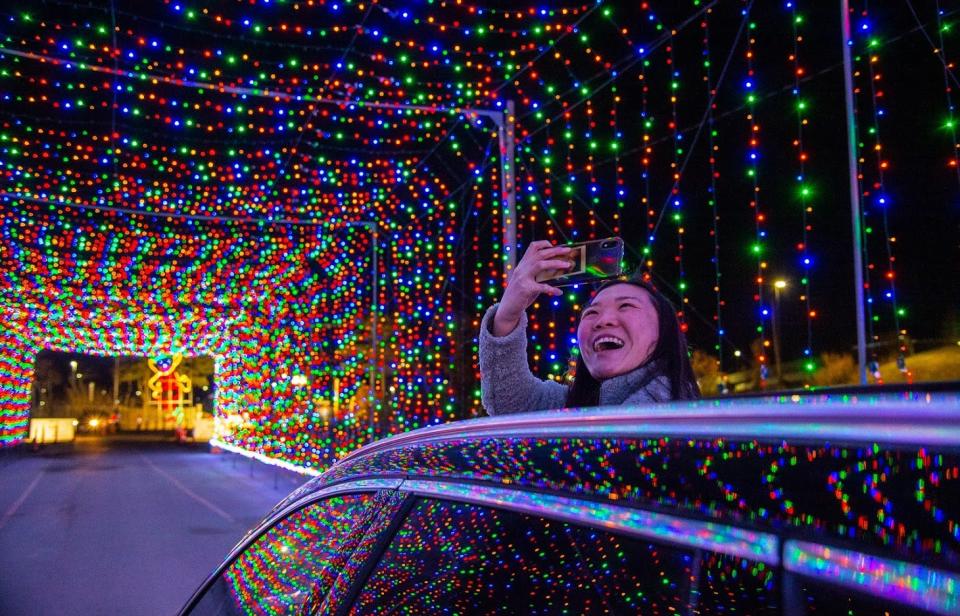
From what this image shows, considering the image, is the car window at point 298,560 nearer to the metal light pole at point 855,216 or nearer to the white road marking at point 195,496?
the metal light pole at point 855,216

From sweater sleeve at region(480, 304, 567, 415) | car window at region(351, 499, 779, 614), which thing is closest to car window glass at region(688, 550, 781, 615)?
car window at region(351, 499, 779, 614)

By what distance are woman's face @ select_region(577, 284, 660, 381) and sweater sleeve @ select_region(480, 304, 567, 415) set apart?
23 centimetres

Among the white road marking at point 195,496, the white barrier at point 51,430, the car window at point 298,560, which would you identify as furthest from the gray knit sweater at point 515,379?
the white barrier at point 51,430

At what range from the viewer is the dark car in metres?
0.66

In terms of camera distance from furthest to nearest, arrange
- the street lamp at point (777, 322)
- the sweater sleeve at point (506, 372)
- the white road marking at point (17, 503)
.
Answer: the white road marking at point (17, 503) < the street lamp at point (777, 322) < the sweater sleeve at point (506, 372)

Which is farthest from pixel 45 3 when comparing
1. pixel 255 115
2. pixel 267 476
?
pixel 267 476

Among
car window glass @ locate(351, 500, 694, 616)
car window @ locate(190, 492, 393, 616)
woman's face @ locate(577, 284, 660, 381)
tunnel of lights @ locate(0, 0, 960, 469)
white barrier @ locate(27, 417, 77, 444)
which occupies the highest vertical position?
tunnel of lights @ locate(0, 0, 960, 469)

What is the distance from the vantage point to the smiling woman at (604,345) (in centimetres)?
229

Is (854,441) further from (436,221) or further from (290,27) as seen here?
(436,221)

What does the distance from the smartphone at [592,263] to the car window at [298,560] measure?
83cm

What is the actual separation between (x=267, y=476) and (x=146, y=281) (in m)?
6.68

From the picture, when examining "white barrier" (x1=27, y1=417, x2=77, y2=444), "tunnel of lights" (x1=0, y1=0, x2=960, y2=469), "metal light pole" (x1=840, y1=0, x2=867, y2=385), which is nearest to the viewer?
"metal light pole" (x1=840, y1=0, x2=867, y2=385)

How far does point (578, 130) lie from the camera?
33.0 feet

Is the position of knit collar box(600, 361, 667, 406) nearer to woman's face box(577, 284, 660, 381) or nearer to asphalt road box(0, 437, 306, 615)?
woman's face box(577, 284, 660, 381)
